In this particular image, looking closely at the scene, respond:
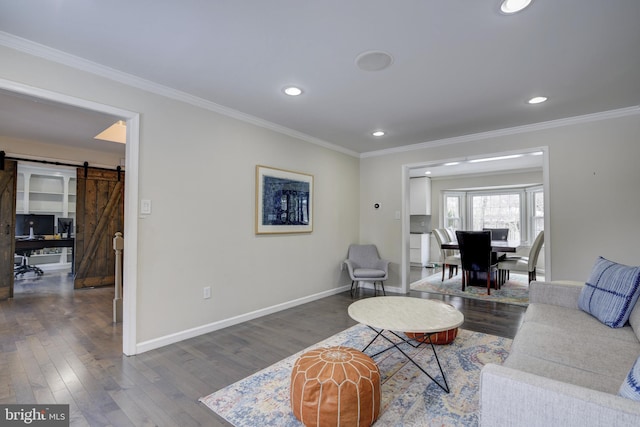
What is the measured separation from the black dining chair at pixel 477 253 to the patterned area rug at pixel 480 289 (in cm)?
16

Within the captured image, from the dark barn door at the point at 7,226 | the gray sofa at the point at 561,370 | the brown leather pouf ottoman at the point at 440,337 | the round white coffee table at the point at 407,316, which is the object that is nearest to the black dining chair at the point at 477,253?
the gray sofa at the point at 561,370

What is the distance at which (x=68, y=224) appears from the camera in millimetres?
6613

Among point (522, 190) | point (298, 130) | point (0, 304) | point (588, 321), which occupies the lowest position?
point (0, 304)

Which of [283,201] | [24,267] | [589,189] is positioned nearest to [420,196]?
[589,189]

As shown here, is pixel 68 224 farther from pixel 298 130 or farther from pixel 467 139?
pixel 467 139

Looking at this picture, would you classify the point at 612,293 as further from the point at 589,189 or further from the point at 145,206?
the point at 145,206

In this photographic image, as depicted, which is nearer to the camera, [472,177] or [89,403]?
[89,403]

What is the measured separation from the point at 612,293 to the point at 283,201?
10.5 feet

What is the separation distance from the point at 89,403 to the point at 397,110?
3549 mm

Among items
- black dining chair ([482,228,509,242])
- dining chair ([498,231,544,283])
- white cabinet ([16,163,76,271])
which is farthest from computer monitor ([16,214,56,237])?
black dining chair ([482,228,509,242])

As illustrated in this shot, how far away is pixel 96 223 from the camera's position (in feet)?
18.3

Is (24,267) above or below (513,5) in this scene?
below

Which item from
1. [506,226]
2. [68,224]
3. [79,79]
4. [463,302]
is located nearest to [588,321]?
[463,302]

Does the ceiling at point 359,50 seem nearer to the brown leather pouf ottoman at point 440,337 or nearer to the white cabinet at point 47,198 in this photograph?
the brown leather pouf ottoman at point 440,337
